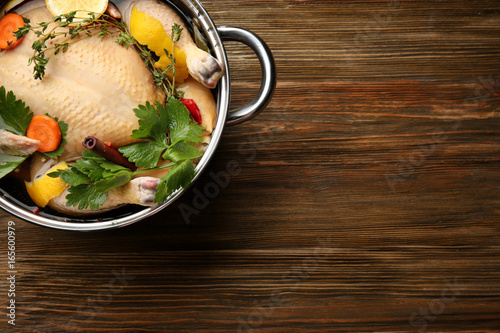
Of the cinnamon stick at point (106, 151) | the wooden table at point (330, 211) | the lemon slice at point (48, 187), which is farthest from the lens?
the wooden table at point (330, 211)

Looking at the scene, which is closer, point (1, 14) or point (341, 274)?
point (1, 14)

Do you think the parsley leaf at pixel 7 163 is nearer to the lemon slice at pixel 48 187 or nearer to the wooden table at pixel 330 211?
the lemon slice at pixel 48 187

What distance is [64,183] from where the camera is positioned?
0.97 metres

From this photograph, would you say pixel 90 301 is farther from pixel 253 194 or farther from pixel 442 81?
pixel 442 81

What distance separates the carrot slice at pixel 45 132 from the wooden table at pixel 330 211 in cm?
42

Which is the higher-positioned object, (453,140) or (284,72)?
(284,72)

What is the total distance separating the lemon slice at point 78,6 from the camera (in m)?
0.94

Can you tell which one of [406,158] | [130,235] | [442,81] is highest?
[442,81]

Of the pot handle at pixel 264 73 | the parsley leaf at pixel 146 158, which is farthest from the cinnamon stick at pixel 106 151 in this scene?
the pot handle at pixel 264 73

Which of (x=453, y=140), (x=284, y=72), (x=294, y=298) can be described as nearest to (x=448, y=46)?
(x=453, y=140)

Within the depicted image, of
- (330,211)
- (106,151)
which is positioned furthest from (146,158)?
(330,211)

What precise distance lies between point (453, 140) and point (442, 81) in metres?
0.21

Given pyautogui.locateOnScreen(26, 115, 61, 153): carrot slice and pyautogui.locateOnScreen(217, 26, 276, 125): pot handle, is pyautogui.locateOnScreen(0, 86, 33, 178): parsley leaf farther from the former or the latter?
pyautogui.locateOnScreen(217, 26, 276, 125): pot handle

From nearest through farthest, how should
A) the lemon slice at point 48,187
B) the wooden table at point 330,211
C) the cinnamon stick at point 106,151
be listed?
1. the cinnamon stick at point 106,151
2. the lemon slice at point 48,187
3. the wooden table at point 330,211
